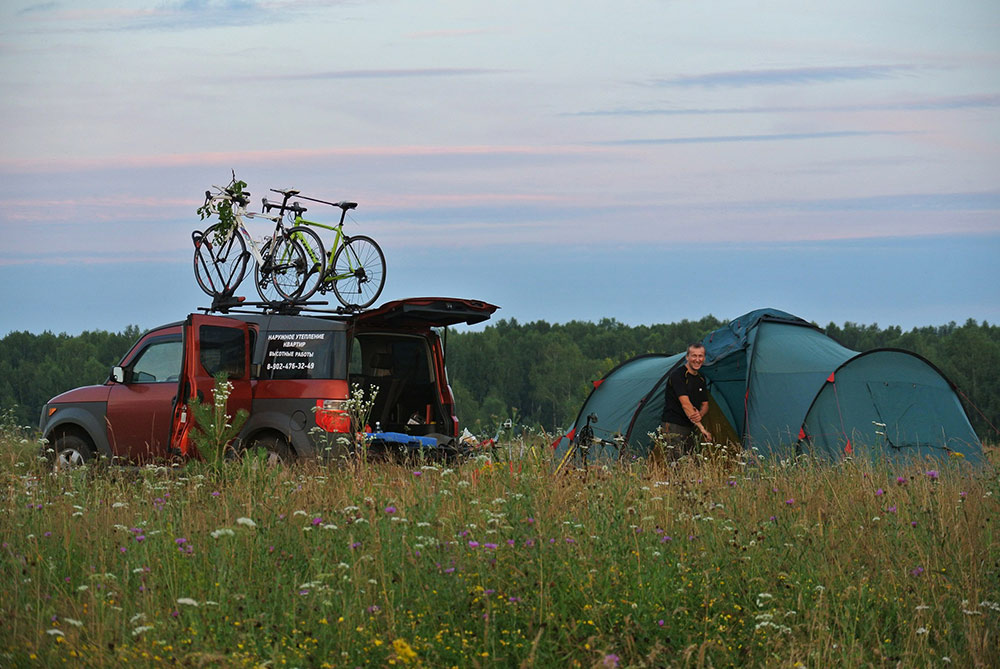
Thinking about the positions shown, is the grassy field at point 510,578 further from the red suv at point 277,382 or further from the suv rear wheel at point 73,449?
the suv rear wheel at point 73,449

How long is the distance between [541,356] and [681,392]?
7053cm

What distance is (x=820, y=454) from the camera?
38.7ft

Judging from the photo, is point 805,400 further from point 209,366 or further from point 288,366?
point 209,366

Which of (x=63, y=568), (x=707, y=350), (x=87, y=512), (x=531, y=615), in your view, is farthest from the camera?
(x=707, y=350)

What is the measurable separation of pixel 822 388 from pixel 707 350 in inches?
71.7

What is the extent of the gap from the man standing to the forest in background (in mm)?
51595

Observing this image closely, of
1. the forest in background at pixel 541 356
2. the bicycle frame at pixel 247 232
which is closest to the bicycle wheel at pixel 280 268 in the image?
the bicycle frame at pixel 247 232

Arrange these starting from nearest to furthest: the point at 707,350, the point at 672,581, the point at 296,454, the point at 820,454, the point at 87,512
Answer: the point at 672,581 → the point at 87,512 → the point at 296,454 → the point at 820,454 → the point at 707,350

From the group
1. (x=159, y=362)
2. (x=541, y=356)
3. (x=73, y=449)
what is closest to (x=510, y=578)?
(x=159, y=362)

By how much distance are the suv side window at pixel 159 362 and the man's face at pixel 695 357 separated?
565cm

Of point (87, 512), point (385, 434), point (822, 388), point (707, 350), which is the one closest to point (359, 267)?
point (385, 434)

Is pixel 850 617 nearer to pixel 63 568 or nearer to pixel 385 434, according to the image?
pixel 63 568

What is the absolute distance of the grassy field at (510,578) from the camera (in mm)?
4809

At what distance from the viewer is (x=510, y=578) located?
536 centimetres
